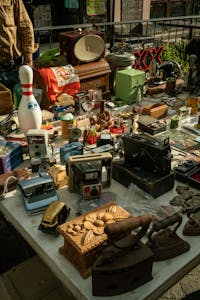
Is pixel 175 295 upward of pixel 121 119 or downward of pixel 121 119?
downward

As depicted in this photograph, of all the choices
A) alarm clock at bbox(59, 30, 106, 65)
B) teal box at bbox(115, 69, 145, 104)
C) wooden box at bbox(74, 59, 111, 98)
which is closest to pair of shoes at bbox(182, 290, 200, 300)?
teal box at bbox(115, 69, 145, 104)

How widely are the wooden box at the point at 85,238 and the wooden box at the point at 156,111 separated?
1.05 metres

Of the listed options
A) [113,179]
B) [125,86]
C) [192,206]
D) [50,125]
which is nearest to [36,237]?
[113,179]

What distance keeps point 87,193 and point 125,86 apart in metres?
1.25

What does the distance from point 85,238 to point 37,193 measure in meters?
0.36

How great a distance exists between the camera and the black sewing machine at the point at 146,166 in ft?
4.42

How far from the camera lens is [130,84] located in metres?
2.31

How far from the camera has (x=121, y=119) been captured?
1978 millimetres

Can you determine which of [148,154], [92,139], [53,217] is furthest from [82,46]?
[53,217]

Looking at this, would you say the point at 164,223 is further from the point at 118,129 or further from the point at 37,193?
the point at 118,129

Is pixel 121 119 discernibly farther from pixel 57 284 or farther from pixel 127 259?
pixel 127 259

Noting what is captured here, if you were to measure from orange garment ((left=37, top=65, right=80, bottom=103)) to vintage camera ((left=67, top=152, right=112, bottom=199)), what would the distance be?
3.05 ft

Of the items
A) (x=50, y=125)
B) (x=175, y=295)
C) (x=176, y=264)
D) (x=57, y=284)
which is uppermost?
(x=50, y=125)

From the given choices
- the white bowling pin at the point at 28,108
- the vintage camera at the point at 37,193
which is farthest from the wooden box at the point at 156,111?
the vintage camera at the point at 37,193
